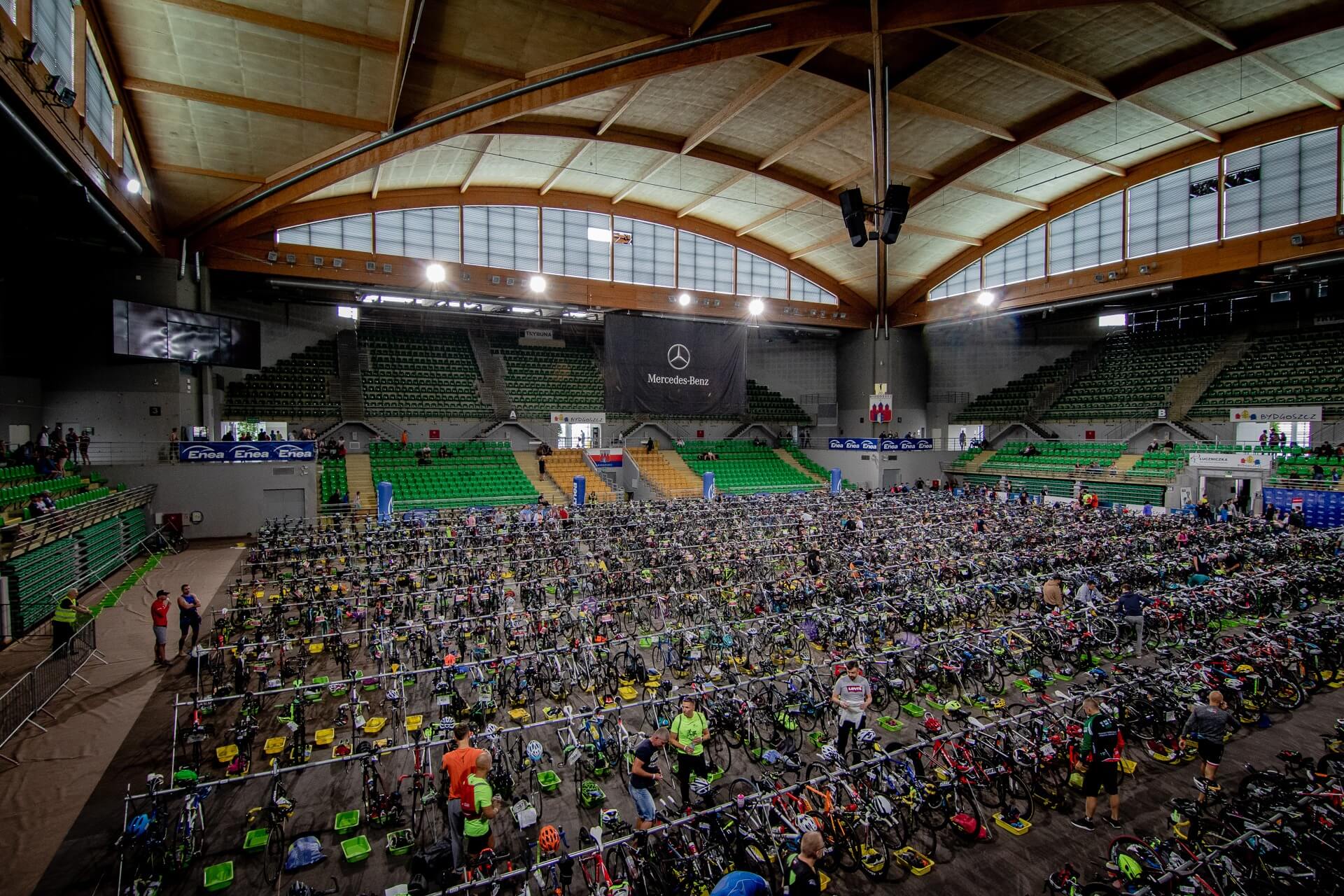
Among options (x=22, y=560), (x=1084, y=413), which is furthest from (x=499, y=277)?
(x=1084, y=413)

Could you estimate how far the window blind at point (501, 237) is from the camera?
83.1 ft

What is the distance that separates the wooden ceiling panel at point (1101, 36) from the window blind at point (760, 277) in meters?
15.2

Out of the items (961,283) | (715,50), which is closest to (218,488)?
(715,50)

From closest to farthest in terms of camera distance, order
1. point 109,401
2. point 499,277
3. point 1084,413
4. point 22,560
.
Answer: point 22,560 → point 109,401 → point 499,277 → point 1084,413

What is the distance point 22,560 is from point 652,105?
1878 cm

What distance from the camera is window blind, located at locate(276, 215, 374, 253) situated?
74.2 feet

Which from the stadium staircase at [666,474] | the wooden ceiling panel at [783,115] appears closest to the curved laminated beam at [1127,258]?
the wooden ceiling panel at [783,115]

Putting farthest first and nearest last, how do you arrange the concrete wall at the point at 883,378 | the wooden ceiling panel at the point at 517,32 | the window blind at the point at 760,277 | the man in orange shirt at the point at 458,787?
the concrete wall at the point at 883,378 → the window blind at the point at 760,277 → the wooden ceiling panel at the point at 517,32 → the man in orange shirt at the point at 458,787

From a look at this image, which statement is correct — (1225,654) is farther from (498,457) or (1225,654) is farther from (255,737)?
(498,457)

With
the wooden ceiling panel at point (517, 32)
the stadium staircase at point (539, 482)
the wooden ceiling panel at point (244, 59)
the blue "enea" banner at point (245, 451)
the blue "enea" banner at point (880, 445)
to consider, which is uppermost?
the wooden ceiling panel at point (517, 32)

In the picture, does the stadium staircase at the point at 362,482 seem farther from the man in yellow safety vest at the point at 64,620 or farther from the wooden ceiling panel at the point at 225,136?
the man in yellow safety vest at the point at 64,620

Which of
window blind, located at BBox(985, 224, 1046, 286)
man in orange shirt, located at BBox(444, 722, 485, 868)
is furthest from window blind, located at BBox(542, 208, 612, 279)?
man in orange shirt, located at BBox(444, 722, 485, 868)

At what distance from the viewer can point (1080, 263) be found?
27.0 m

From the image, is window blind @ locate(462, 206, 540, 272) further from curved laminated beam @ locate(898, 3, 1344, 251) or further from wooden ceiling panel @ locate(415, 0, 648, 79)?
curved laminated beam @ locate(898, 3, 1344, 251)
